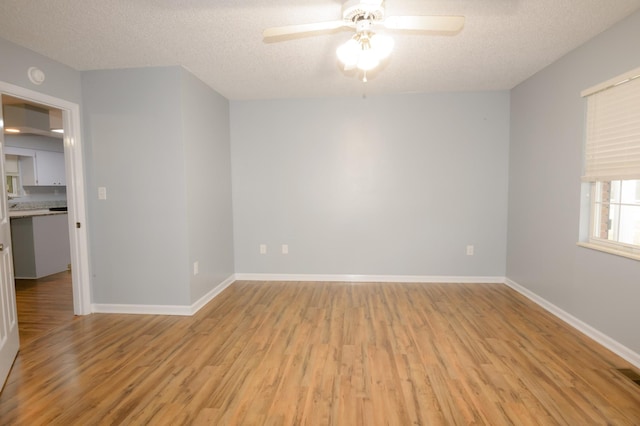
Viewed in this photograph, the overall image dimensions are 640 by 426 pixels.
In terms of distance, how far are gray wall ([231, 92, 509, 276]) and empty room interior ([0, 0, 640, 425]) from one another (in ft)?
0.09

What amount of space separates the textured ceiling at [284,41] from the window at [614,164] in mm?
530

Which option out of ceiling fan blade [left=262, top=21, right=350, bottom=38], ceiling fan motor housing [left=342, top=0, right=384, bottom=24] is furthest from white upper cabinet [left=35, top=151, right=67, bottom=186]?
ceiling fan motor housing [left=342, top=0, right=384, bottom=24]

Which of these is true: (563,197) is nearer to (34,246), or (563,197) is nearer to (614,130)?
(614,130)

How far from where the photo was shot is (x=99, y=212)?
319 centimetres

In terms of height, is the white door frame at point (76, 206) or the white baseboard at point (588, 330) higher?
the white door frame at point (76, 206)

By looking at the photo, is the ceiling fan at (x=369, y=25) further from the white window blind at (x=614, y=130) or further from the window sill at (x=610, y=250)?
the window sill at (x=610, y=250)

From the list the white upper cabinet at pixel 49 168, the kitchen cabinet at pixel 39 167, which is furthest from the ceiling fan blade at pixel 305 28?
the white upper cabinet at pixel 49 168

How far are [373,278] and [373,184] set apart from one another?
1.29 metres

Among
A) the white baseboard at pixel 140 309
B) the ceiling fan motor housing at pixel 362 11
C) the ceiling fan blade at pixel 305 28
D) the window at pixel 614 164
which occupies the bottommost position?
the white baseboard at pixel 140 309

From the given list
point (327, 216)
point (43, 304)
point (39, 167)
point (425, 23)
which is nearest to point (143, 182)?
point (43, 304)

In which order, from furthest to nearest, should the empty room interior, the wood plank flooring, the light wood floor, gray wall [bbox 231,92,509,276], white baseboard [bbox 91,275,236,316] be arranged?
gray wall [bbox 231,92,509,276], white baseboard [bbox 91,275,236,316], the wood plank flooring, the empty room interior, the light wood floor

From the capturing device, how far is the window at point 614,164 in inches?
88.6

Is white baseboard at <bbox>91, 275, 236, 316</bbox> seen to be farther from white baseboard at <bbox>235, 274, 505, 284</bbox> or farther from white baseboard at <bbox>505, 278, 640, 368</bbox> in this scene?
white baseboard at <bbox>505, 278, 640, 368</bbox>

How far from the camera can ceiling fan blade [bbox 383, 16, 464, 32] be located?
1.60m
